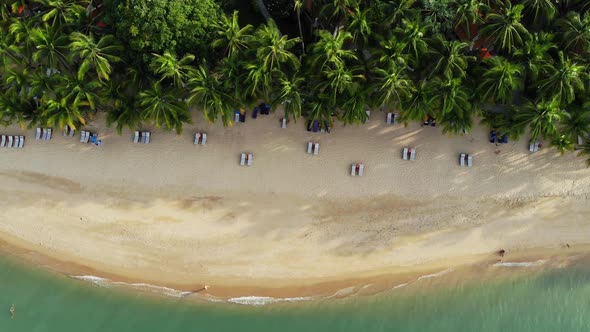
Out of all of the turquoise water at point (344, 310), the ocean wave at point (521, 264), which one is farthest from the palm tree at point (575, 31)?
the turquoise water at point (344, 310)

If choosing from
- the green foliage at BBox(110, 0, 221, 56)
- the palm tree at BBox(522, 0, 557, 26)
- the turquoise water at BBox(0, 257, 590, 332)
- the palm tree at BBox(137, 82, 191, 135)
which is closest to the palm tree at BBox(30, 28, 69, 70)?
the green foliage at BBox(110, 0, 221, 56)

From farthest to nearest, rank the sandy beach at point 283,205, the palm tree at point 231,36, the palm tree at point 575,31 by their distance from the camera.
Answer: the sandy beach at point 283,205
the palm tree at point 231,36
the palm tree at point 575,31

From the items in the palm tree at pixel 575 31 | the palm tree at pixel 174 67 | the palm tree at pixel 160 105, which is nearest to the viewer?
the palm tree at pixel 575 31

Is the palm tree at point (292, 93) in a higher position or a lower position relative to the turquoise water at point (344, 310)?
higher

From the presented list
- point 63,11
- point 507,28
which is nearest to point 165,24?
point 63,11

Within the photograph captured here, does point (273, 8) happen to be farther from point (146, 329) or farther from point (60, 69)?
point (146, 329)

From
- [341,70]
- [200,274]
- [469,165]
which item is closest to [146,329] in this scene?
[200,274]

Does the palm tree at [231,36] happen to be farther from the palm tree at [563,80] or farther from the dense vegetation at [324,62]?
the palm tree at [563,80]
